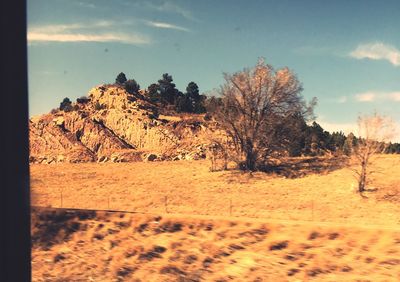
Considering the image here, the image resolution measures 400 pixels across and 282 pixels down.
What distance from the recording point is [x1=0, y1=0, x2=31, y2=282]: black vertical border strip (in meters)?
3.84

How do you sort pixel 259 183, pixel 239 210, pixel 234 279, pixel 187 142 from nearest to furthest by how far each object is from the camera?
pixel 234 279
pixel 239 210
pixel 259 183
pixel 187 142

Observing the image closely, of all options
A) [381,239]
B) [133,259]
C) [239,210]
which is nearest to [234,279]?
[133,259]

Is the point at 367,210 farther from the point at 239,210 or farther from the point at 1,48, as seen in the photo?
the point at 1,48

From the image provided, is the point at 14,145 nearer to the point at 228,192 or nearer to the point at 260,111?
the point at 228,192

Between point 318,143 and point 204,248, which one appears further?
point 318,143

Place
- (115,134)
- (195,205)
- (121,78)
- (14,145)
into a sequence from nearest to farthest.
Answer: (14,145)
(195,205)
(115,134)
(121,78)

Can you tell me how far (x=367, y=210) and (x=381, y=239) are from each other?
22023mm

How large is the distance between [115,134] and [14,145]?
6804cm

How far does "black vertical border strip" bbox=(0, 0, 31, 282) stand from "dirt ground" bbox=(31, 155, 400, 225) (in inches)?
630

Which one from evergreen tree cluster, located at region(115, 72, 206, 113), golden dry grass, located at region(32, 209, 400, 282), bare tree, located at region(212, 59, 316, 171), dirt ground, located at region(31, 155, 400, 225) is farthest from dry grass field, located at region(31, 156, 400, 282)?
evergreen tree cluster, located at region(115, 72, 206, 113)

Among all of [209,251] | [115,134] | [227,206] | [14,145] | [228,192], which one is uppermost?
[115,134]

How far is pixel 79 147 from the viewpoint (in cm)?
6638

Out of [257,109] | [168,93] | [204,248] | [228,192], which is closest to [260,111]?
[257,109]

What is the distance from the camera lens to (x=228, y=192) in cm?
3353
